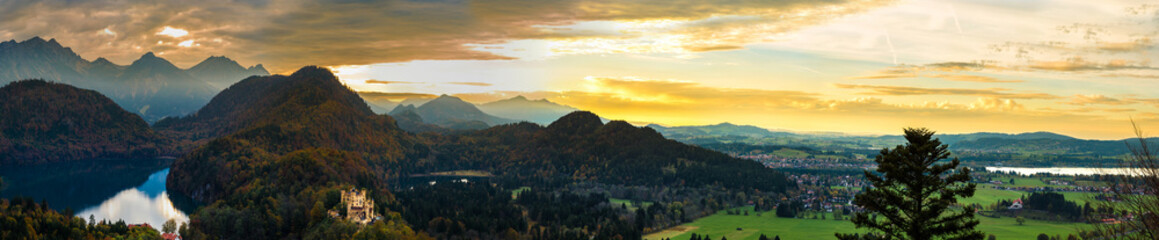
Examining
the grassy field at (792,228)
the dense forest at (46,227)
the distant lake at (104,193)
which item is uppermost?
the dense forest at (46,227)

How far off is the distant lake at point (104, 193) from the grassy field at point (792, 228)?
87135mm

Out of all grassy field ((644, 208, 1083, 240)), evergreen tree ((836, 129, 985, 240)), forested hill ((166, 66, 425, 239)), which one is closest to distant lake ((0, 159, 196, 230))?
forested hill ((166, 66, 425, 239))

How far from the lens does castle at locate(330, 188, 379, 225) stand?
87.3 metres

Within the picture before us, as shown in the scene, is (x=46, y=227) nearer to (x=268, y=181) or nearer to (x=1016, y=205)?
(x=268, y=181)

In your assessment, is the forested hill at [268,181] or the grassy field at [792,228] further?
the grassy field at [792,228]

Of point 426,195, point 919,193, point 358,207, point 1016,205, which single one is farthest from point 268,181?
point 1016,205

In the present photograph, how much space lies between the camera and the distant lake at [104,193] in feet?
402

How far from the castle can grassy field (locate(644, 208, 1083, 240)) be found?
43.0 meters

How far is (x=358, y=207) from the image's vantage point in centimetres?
9081

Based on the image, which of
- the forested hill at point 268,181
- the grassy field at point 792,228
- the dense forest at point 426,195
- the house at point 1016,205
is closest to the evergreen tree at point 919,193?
the dense forest at point 426,195

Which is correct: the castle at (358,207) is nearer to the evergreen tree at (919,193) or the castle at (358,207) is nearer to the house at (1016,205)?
the evergreen tree at (919,193)

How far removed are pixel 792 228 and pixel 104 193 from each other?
510 ft

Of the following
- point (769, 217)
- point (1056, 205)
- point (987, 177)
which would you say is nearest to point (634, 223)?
point (769, 217)

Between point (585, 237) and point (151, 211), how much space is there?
298 feet
